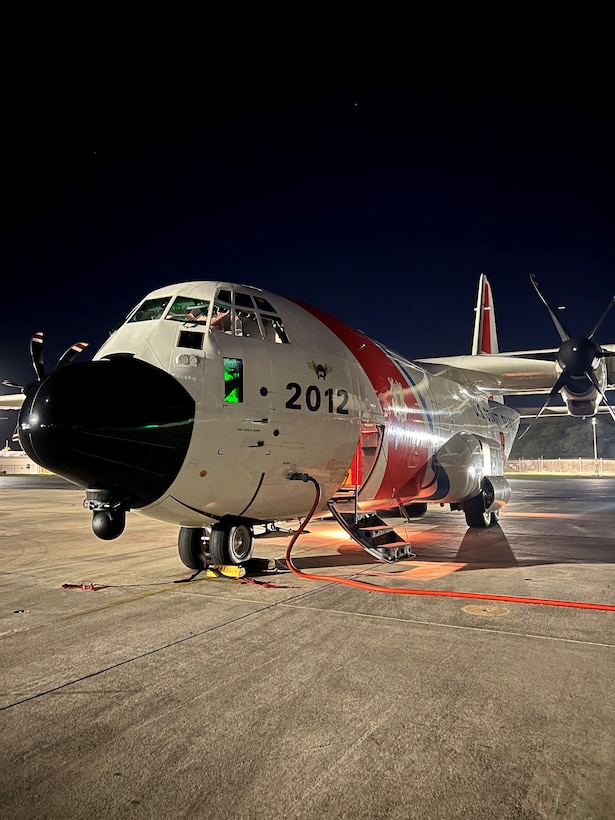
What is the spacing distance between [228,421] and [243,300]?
1.92m

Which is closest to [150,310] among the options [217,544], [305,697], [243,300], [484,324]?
[243,300]

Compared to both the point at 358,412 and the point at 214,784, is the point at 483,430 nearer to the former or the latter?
the point at 358,412

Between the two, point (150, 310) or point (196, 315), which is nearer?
point (196, 315)

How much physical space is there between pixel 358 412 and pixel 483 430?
8777 mm

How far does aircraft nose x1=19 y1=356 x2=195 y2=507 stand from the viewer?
6375mm

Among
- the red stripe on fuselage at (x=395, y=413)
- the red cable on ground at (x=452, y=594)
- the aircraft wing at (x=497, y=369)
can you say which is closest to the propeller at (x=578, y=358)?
the aircraft wing at (x=497, y=369)

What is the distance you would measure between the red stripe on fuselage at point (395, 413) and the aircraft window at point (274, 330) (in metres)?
1.21

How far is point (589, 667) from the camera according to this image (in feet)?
15.6

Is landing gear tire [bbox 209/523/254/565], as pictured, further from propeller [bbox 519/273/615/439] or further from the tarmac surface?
propeller [bbox 519/273/615/439]

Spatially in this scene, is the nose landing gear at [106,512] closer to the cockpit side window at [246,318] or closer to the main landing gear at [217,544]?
the main landing gear at [217,544]

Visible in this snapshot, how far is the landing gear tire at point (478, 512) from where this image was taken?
15039mm

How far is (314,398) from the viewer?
8578 millimetres

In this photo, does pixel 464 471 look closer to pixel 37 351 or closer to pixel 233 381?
pixel 233 381

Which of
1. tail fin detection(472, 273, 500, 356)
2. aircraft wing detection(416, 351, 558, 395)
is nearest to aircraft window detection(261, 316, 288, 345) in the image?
aircraft wing detection(416, 351, 558, 395)
